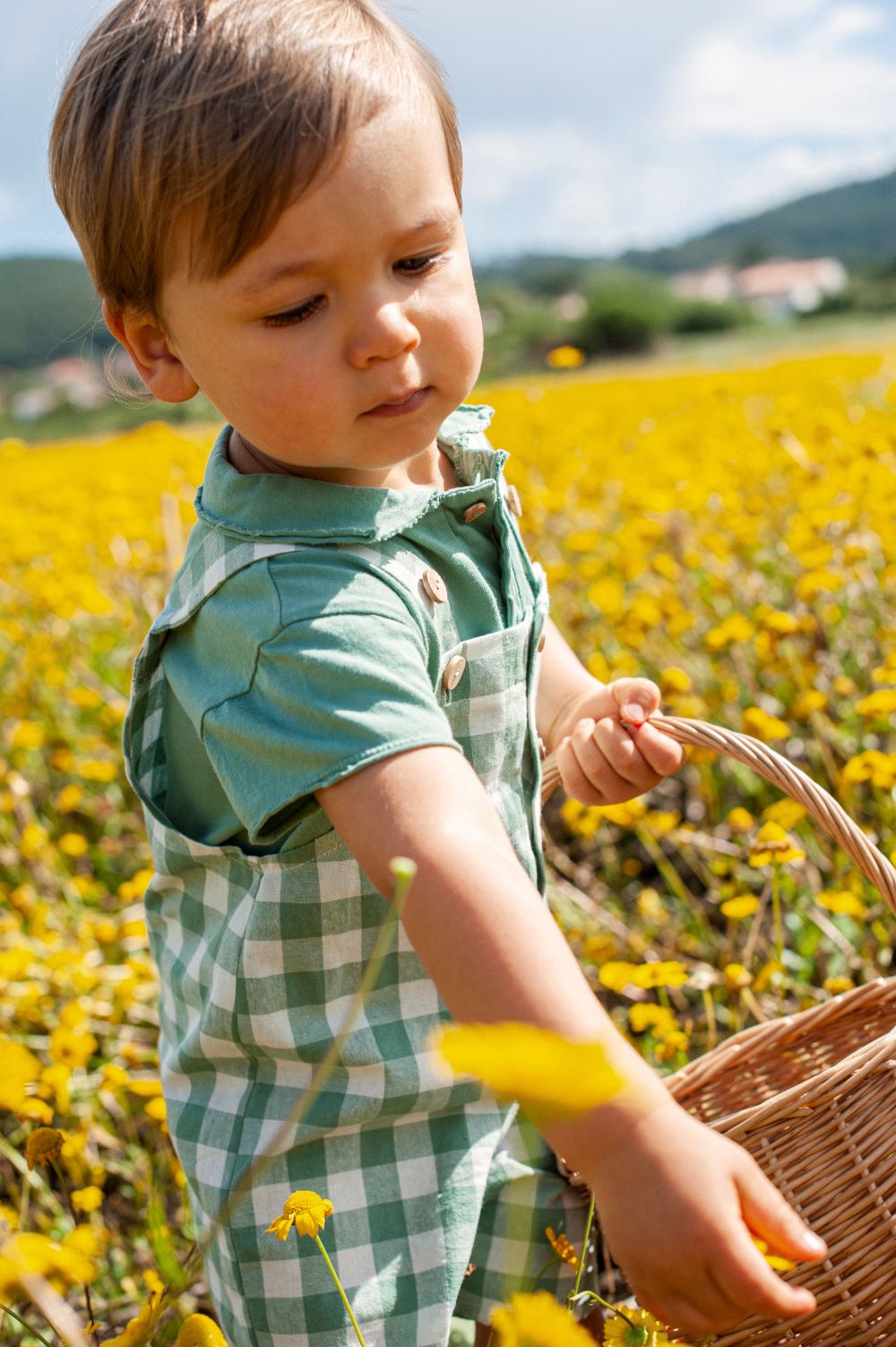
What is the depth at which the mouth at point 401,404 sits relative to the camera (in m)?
1.05

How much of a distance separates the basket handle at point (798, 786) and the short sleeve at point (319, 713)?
424 millimetres

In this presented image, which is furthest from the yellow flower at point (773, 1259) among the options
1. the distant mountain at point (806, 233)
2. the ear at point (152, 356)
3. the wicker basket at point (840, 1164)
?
the distant mountain at point (806, 233)

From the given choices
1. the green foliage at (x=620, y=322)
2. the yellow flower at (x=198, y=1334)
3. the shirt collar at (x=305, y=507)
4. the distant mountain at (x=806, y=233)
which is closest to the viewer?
the yellow flower at (x=198, y=1334)

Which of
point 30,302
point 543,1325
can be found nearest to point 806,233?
point 30,302

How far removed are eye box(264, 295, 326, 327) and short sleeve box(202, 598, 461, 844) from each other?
0.24m

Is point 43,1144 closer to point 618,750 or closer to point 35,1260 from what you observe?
point 35,1260

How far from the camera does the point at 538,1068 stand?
0.47 metres

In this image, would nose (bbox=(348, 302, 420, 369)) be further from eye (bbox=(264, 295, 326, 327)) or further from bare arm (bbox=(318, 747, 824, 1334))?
bare arm (bbox=(318, 747, 824, 1334))

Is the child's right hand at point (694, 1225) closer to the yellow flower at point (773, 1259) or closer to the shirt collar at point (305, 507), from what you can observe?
the yellow flower at point (773, 1259)

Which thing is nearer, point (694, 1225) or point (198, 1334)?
point (694, 1225)

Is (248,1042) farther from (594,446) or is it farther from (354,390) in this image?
(594,446)

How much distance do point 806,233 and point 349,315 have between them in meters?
96.2

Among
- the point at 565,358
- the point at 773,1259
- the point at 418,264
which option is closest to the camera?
the point at 773,1259

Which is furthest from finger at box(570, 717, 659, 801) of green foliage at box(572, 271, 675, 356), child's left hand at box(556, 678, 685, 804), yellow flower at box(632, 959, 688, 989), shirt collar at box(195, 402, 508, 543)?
green foliage at box(572, 271, 675, 356)
